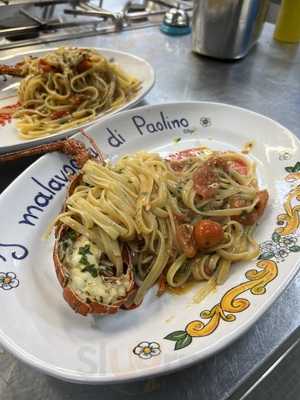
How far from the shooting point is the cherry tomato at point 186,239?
1.02 m

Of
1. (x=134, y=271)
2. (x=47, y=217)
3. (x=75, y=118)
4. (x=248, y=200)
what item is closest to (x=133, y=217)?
(x=134, y=271)

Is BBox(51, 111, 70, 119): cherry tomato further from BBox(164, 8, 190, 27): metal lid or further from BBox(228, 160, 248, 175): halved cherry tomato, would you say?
BBox(164, 8, 190, 27): metal lid

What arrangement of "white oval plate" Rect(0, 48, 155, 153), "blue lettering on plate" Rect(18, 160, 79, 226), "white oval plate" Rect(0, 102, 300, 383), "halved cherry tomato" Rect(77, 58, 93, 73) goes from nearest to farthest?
"white oval plate" Rect(0, 102, 300, 383)
"blue lettering on plate" Rect(18, 160, 79, 226)
"white oval plate" Rect(0, 48, 155, 153)
"halved cherry tomato" Rect(77, 58, 93, 73)

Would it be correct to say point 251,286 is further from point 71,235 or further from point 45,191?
point 45,191

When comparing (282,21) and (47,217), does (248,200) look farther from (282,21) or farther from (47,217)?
(282,21)

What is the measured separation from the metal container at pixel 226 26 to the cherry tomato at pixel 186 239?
5.12 ft

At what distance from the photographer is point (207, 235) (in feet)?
3.34

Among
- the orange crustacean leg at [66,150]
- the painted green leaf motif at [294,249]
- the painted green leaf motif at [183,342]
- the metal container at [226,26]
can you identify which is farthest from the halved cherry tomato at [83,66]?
the painted green leaf motif at [183,342]

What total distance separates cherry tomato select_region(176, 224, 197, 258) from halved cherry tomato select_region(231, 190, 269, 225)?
149mm

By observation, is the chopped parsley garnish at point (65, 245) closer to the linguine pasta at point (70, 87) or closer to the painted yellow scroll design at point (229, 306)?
the painted yellow scroll design at point (229, 306)

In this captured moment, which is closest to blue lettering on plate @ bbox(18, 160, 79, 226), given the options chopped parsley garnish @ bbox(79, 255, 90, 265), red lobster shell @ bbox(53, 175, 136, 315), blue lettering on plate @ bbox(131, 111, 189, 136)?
red lobster shell @ bbox(53, 175, 136, 315)

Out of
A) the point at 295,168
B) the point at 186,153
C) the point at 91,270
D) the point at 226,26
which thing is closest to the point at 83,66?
the point at 186,153

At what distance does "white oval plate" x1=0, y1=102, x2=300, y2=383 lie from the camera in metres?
0.73

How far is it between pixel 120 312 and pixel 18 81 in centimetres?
135
